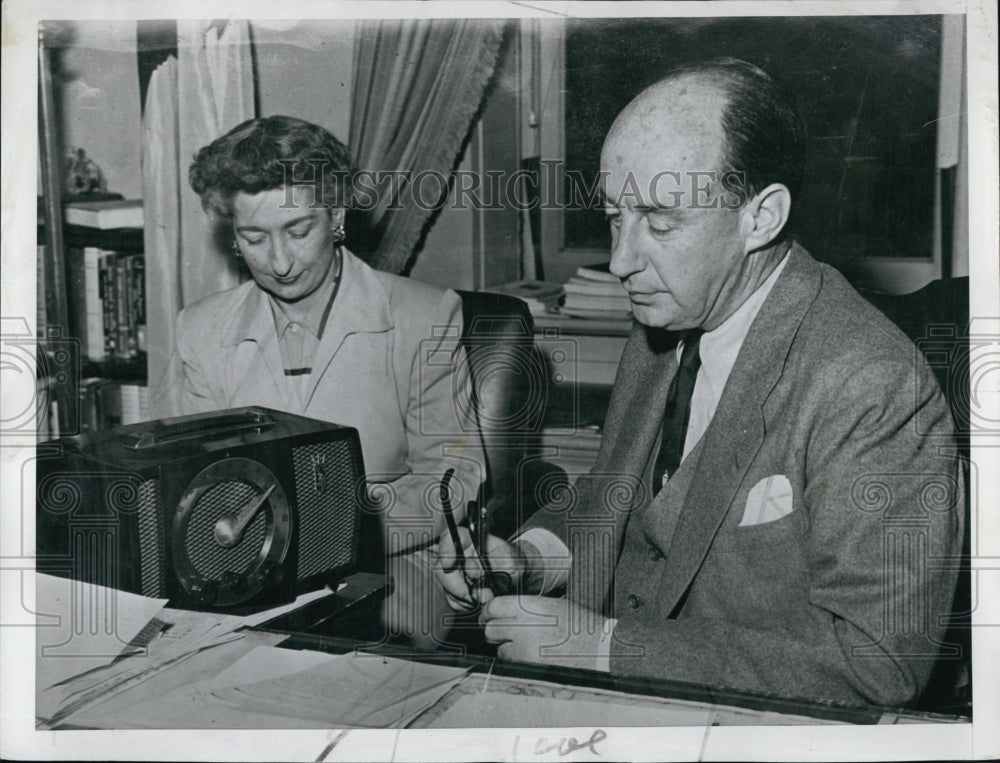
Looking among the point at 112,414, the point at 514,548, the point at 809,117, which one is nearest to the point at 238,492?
the point at 112,414

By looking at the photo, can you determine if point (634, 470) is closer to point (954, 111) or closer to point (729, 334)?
point (729, 334)

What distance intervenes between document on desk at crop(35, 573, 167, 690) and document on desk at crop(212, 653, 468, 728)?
203mm

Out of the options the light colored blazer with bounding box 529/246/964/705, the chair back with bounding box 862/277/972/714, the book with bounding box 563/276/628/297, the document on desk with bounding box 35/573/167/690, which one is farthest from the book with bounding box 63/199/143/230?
the chair back with bounding box 862/277/972/714

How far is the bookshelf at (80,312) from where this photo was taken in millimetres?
1304

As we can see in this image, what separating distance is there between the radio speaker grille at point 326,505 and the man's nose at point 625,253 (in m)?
0.43

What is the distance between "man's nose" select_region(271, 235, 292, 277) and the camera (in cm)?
132

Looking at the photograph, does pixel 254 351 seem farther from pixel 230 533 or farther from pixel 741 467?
pixel 741 467

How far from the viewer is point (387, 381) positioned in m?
1.33

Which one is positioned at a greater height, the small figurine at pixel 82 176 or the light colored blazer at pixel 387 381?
the small figurine at pixel 82 176

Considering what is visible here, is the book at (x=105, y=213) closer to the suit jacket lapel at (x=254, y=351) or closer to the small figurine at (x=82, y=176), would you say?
the small figurine at (x=82, y=176)

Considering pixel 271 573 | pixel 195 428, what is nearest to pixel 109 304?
pixel 195 428

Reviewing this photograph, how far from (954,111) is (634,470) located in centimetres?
65

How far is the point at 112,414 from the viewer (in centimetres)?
133

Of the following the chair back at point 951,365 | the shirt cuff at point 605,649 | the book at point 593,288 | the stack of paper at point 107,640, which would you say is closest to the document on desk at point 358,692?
the stack of paper at point 107,640
